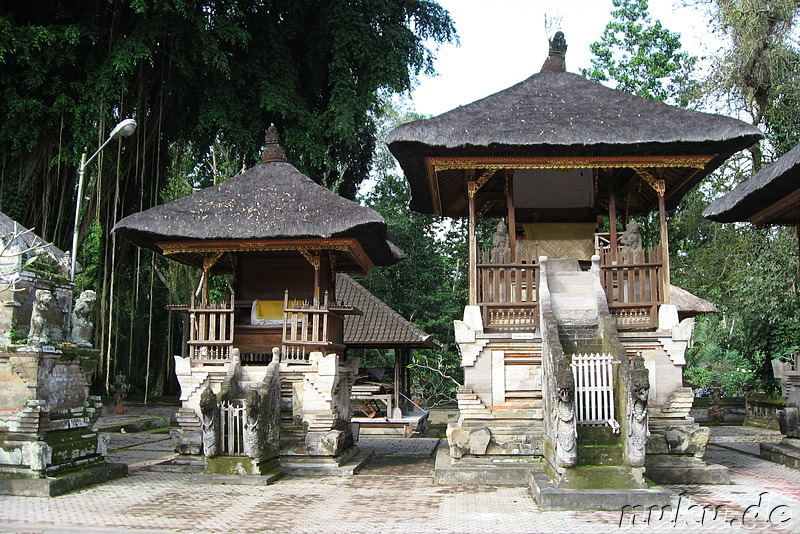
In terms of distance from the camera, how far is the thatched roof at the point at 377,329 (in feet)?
55.6

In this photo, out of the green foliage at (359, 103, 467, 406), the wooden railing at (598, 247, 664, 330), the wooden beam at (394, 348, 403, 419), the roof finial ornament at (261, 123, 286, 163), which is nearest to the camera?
the wooden railing at (598, 247, 664, 330)

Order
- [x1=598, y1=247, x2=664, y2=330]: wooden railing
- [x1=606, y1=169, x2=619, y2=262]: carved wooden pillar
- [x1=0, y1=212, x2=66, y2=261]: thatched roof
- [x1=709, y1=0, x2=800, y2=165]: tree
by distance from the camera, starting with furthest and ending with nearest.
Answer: [x1=709, y1=0, x2=800, y2=165]: tree < [x1=606, y1=169, x2=619, y2=262]: carved wooden pillar < [x1=598, y1=247, x2=664, y2=330]: wooden railing < [x1=0, y1=212, x2=66, y2=261]: thatched roof

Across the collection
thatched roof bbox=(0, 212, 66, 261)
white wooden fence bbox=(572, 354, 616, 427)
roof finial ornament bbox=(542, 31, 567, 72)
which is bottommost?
white wooden fence bbox=(572, 354, 616, 427)

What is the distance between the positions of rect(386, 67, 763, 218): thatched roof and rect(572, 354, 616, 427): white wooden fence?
2.95 m

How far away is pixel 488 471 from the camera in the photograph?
8984 millimetres

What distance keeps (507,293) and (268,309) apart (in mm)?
3950

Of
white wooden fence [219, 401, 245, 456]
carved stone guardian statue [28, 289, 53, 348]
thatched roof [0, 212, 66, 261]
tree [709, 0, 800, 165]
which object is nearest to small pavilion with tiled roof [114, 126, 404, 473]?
white wooden fence [219, 401, 245, 456]

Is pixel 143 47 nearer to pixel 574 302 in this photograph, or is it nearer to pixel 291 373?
pixel 291 373

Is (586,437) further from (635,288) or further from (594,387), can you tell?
(635,288)

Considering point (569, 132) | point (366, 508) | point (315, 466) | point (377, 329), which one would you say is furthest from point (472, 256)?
point (377, 329)

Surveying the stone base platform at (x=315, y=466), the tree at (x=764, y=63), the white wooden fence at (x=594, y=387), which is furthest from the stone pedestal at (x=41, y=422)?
the tree at (x=764, y=63)

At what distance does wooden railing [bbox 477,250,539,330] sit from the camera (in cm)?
992

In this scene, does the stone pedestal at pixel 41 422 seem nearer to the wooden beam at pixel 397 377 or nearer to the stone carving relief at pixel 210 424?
the stone carving relief at pixel 210 424

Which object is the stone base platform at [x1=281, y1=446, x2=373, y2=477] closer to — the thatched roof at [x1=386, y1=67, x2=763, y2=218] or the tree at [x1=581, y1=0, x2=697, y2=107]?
the thatched roof at [x1=386, y1=67, x2=763, y2=218]
